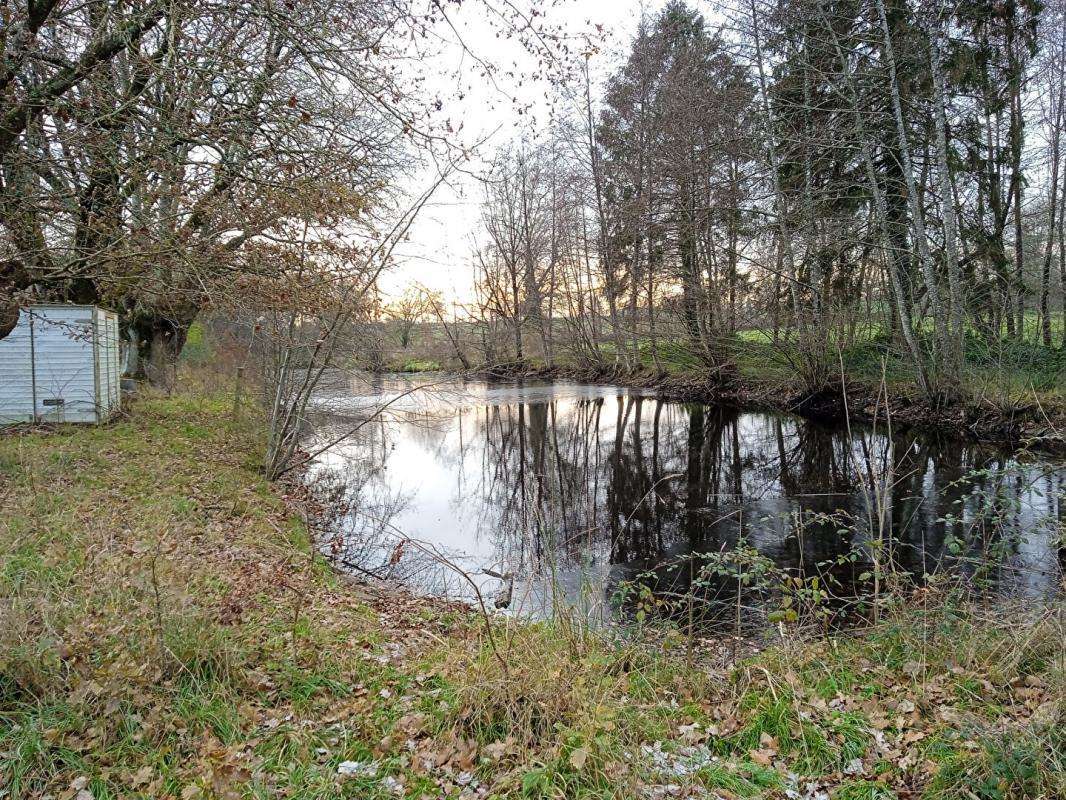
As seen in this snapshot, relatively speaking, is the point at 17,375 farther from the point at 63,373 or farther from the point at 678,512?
the point at 678,512

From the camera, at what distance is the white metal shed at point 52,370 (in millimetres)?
10568

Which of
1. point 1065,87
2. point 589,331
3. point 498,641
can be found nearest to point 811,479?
point 498,641

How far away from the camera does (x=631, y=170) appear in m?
24.3

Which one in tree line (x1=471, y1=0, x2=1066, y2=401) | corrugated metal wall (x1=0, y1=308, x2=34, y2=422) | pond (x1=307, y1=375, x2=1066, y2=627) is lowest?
pond (x1=307, y1=375, x2=1066, y2=627)

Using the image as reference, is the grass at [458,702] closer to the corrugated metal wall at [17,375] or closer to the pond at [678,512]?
the pond at [678,512]

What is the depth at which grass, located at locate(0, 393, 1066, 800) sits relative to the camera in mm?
2717

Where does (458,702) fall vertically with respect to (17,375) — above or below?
below

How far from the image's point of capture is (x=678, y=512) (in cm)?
948

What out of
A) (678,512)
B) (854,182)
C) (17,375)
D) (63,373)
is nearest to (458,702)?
(678,512)

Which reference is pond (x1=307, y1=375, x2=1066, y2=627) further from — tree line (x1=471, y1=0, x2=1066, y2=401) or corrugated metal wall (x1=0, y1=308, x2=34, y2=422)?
corrugated metal wall (x1=0, y1=308, x2=34, y2=422)

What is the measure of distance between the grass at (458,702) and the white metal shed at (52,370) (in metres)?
7.16

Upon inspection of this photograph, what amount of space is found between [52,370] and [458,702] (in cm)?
1152

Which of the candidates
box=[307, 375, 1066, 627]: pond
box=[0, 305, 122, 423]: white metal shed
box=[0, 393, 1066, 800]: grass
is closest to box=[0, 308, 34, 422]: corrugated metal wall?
box=[0, 305, 122, 423]: white metal shed

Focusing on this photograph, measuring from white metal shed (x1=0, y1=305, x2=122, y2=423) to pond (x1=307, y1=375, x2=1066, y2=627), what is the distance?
13.5ft
